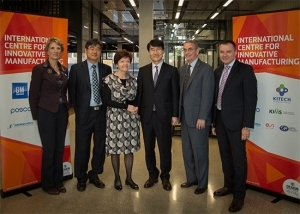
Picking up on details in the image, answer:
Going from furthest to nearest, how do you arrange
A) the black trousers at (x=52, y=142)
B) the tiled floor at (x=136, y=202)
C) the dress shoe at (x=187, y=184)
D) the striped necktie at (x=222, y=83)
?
the dress shoe at (x=187, y=184) < the black trousers at (x=52, y=142) < the striped necktie at (x=222, y=83) < the tiled floor at (x=136, y=202)

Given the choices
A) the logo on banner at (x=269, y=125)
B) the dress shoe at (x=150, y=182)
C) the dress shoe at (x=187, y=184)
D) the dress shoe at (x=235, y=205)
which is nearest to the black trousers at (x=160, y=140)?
the dress shoe at (x=150, y=182)

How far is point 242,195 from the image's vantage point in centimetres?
279

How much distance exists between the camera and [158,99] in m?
3.08

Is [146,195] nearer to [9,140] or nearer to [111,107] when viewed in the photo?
[111,107]

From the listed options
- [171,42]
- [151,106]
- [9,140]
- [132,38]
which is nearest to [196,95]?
[151,106]

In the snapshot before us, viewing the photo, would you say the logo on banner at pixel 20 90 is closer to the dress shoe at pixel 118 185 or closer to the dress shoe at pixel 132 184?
the dress shoe at pixel 118 185

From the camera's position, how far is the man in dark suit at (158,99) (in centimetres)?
309

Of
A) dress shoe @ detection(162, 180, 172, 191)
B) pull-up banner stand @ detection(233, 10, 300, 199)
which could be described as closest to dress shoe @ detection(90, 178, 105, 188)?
dress shoe @ detection(162, 180, 172, 191)

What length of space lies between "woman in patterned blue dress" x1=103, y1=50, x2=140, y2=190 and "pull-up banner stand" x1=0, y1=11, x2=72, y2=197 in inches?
35.2

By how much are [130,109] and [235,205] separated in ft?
4.76

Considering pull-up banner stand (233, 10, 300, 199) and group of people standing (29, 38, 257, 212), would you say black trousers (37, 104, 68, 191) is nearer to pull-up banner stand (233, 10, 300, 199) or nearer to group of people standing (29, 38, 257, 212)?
group of people standing (29, 38, 257, 212)

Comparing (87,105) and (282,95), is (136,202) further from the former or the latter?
(282,95)

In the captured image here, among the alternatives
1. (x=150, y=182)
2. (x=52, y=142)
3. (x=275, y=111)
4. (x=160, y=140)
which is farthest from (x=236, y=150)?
(x=52, y=142)

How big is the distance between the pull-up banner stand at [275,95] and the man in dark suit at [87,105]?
5.51 feet
